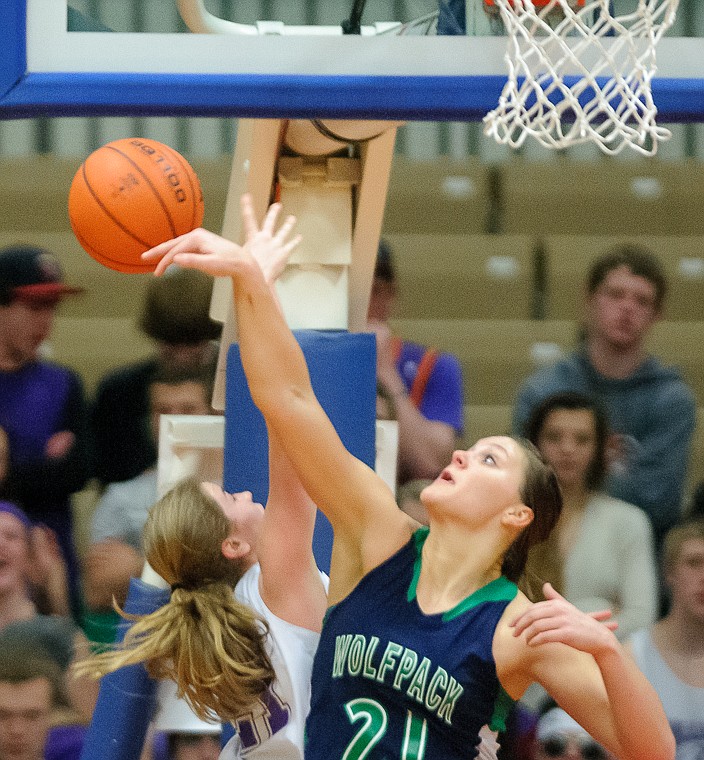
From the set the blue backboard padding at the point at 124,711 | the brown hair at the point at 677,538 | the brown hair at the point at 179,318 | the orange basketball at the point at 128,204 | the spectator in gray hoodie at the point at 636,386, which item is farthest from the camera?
the brown hair at the point at 179,318

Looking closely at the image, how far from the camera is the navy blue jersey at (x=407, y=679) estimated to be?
105 inches

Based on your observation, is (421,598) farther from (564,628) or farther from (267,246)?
(267,246)

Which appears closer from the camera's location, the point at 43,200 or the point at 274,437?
the point at 274,437

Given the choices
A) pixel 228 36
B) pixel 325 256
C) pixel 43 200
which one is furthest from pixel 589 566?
pixel 43 200

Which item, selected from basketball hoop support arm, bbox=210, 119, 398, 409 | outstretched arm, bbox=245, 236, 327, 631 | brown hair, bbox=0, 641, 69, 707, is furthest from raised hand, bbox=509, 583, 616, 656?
brown hair, bbox=0, 641, 69, 707

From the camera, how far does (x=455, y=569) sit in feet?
9.17

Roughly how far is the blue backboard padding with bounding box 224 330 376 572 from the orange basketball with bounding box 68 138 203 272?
43cm

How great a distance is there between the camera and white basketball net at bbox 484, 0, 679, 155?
9.35 feet

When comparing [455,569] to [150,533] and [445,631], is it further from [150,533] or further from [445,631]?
[150,533]

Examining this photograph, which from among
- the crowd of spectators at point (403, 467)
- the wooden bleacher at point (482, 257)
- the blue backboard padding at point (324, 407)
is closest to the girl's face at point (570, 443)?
the crowd of spectators at point (403, 467)

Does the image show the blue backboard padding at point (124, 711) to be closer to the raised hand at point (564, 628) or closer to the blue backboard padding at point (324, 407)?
the blue backboard padding at point (324, 407)

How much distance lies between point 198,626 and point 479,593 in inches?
24.9

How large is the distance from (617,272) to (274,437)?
1.94 metres

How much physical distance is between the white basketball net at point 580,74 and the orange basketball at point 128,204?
0.70m
